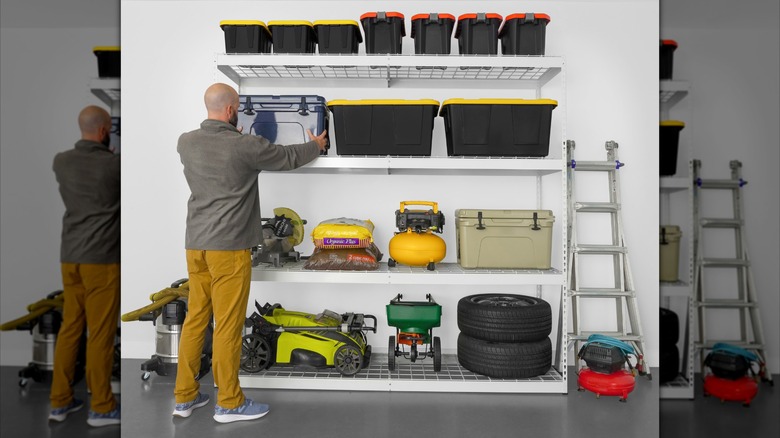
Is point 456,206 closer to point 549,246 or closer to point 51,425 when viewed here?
point 549,246

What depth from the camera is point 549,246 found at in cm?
369

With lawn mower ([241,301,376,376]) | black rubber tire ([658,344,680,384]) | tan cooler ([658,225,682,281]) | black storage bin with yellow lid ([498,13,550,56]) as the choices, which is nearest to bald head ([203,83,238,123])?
→ lawn mower ([241,301,376,376])

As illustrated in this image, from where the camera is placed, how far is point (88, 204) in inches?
30.5

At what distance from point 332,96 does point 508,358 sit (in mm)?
2601

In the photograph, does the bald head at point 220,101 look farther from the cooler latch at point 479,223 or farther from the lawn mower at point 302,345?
the cooler latch at point 479,223

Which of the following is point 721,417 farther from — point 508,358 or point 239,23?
point 239,23

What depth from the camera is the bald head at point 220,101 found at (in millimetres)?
3084

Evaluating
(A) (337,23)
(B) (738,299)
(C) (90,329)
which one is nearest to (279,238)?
(A) (337,23)

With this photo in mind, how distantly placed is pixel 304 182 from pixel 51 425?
3618 mm

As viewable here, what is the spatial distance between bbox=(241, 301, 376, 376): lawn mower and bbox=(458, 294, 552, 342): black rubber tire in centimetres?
76

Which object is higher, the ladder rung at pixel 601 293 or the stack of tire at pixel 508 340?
the ladder rung at pixel 601 293

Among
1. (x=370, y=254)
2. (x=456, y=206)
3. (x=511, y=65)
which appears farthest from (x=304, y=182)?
(x=511, y=65)

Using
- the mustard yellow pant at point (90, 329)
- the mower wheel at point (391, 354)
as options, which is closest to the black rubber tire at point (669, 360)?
the mower wheel at point (391, 354)

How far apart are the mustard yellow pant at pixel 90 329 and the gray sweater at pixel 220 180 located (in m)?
2.20
